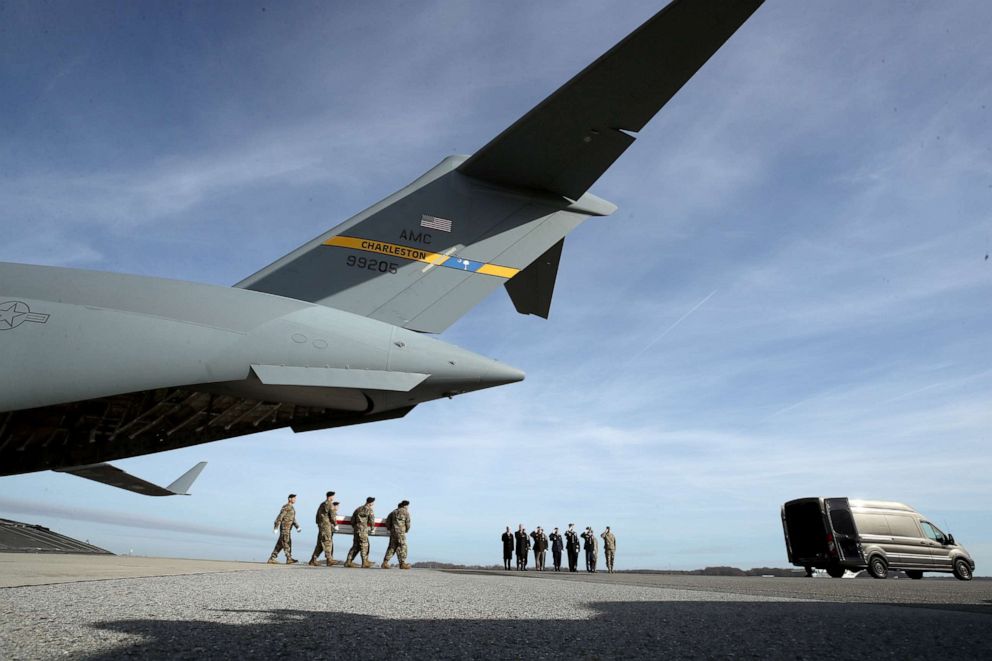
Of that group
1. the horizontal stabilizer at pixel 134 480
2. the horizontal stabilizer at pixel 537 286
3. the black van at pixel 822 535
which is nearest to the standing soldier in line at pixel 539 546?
the black van at pixel 822 535

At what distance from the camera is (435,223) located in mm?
5344

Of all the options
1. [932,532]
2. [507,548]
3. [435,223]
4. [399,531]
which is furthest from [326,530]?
[932,532]

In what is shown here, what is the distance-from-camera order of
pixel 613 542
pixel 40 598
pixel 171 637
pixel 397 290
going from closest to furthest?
pixel 171 637 → pixel 40 598 → pixel 397 290 → pixel 613 542

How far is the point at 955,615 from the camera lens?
4.42 meters

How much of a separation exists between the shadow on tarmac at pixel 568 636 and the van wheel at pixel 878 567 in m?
12.2

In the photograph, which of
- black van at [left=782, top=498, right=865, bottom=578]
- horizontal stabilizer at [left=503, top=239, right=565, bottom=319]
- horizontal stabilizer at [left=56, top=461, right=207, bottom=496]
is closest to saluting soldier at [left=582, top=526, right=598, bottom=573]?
black van at [left=782, top=498, right=865, bottom=578]

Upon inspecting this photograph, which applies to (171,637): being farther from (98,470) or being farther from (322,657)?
(98,470)

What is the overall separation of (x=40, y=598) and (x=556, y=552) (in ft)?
55.6

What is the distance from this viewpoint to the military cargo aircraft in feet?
12.7

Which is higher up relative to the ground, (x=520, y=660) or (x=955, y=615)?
(x=955, y=615)

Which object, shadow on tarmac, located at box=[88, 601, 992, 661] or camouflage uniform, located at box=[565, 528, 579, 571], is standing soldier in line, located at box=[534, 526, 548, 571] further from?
shadow on tarmac, located at box=[88, 601, 992, 661]

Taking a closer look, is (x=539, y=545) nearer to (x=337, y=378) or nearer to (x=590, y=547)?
(x=590, y=547)

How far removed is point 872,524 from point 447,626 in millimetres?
15169

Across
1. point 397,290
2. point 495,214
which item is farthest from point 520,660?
point 495,214
